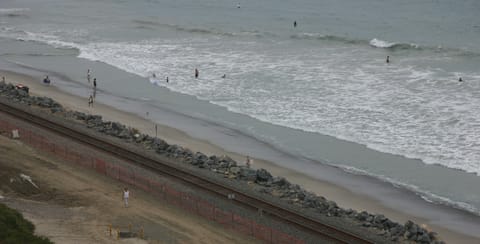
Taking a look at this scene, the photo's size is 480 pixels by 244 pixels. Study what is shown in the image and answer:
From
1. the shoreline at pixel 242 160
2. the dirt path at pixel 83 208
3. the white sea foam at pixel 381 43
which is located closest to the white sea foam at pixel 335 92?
the white sea foam at pixel 381 43

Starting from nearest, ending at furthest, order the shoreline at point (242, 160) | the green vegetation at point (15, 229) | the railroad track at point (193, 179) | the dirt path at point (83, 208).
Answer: the green vegetation at point (15, 229), the dirt path at point (83, 208), the railroad track at point (193, 179), the shoreline at point (242, 160)

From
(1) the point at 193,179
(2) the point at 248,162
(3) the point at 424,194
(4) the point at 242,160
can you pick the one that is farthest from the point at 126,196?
(3) the point at 424,194

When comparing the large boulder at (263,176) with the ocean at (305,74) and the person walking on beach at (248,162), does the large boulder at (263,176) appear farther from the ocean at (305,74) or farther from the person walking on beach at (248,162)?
the ocean at (305,74)

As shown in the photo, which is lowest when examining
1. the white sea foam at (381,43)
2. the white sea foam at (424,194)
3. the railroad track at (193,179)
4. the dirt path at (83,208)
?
the white sea foam at (424,194)

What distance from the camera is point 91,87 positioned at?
5078 centimetres

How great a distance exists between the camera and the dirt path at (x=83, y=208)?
23.9 metres

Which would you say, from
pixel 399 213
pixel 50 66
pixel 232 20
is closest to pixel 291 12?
pixel 232 20

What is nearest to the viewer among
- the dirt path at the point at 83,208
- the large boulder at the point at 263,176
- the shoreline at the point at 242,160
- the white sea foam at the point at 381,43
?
the dirt path at the point at 83,208

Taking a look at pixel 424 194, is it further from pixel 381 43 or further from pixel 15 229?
pixel 381 43

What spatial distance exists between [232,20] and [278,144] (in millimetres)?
53098

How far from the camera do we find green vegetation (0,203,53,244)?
19.6 metres

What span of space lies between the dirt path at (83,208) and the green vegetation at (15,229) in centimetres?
88

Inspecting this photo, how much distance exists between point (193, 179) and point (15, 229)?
32.4 feet

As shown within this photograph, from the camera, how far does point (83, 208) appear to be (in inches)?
1035
